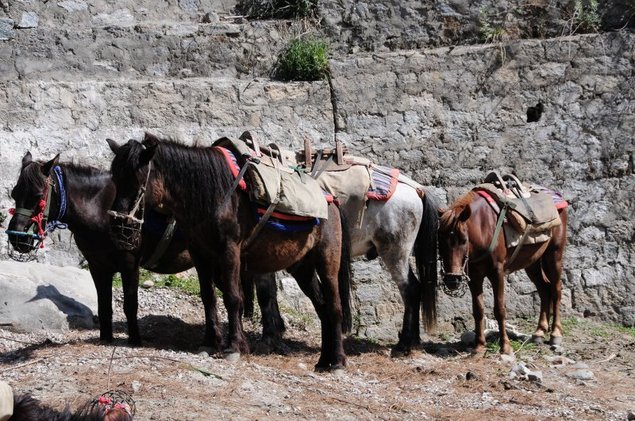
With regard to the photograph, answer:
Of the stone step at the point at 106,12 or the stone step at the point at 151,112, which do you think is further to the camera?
the stone step at the point at 106,12

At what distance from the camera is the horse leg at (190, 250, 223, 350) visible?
332 inches

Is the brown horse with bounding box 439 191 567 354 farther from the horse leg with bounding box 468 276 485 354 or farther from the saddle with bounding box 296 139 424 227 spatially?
the saddle with bounding box 296 139 424 227

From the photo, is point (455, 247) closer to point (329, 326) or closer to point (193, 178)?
point (329, 326)

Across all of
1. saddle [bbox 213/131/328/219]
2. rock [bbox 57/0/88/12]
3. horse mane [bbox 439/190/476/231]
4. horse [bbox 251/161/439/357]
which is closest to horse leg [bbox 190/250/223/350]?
saddle [bbox 213/131/328/219]

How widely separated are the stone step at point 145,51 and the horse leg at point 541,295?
381cm

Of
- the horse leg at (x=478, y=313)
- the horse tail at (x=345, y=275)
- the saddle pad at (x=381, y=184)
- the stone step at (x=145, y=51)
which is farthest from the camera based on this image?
the stone step at (x=145, y=51)

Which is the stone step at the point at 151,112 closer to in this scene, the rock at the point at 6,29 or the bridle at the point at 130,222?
the rock at the point at 6,29

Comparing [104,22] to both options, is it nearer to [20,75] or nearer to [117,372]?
[20,75]

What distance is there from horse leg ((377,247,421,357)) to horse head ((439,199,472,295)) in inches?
15.0

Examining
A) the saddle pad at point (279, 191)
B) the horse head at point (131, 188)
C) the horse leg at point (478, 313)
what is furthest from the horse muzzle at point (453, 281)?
the horse head at point (131, 188)

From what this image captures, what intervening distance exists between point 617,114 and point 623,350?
295 cm

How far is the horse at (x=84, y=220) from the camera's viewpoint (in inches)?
333

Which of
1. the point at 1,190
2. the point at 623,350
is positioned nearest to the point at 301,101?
the point at 1,190

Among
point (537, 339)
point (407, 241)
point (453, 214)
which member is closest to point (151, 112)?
point (407, 241)
